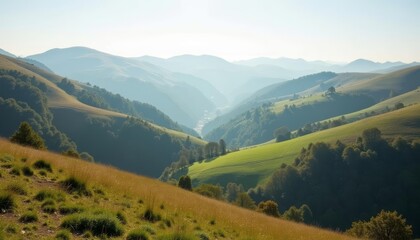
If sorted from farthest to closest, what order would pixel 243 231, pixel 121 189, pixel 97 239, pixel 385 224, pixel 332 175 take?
1. pixel 332 175
2. pixel 385 224
3. pixel 121 189
4. pixel 243 231
5. pixel 97 239

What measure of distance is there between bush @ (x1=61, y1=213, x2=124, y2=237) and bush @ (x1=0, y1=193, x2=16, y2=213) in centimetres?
187

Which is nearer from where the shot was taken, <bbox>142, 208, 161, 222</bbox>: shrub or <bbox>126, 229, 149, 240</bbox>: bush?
<bbox>126, 229, 149, 240</bbox>: bush

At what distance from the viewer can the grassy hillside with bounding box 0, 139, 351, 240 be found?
33.0ft

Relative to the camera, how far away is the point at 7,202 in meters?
10.6

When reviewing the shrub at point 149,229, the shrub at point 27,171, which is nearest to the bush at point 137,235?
the shrub at point 149,229

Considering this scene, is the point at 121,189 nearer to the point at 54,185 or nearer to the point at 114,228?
the point at 54,185

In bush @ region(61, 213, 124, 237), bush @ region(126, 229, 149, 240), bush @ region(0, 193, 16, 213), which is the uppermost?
bush @ region(0, 193, 16, 213)

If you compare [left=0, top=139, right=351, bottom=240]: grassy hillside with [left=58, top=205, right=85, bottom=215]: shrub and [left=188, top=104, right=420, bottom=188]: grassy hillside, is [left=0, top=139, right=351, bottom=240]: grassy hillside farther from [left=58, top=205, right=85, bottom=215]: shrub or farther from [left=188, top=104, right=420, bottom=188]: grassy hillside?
[left=188, top=104, right=420, bottom=188]: grassy hillside

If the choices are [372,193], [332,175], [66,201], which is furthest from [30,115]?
[66,201]

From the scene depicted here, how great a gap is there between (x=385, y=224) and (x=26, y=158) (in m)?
39.4

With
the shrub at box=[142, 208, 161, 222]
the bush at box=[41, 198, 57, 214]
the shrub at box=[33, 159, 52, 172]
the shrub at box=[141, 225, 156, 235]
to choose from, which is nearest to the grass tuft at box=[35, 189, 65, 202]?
the bush at box=[41, 198, 57, 214]

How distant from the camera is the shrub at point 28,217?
395 inches

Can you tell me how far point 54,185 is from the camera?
14023 millimetres

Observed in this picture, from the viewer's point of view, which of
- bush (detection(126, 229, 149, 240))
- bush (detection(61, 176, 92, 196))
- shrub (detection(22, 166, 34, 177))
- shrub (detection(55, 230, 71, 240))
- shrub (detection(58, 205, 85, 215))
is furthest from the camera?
shrub (detection(22, 166, 34, 177))
